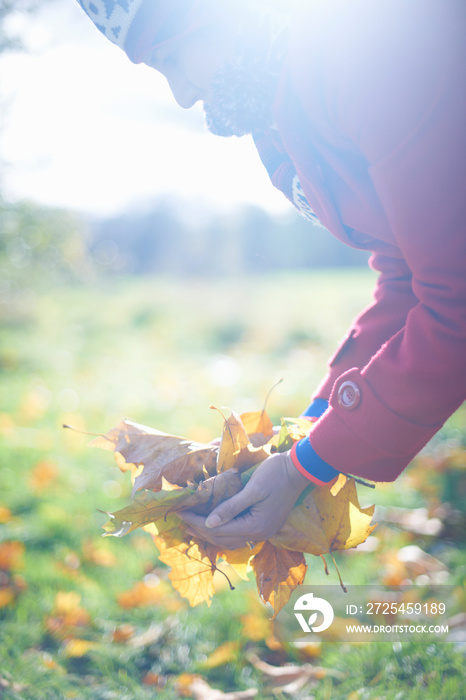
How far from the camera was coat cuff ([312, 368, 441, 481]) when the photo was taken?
1.05 metres

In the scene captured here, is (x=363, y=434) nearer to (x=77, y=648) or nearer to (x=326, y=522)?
(x=326, y=522)

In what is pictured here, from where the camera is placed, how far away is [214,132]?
136 centimetres

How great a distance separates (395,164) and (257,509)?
29.7 inches

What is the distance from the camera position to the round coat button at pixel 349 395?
1074mm

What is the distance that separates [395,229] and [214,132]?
62cm

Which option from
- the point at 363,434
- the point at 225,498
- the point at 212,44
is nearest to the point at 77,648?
the point at 225,498

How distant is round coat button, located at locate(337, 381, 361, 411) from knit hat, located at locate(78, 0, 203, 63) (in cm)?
88

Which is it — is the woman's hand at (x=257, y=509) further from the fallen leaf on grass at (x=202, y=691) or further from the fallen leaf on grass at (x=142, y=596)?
the fallen leaf on grass at (x=142, y=596)

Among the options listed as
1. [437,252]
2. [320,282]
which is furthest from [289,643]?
[320,282]

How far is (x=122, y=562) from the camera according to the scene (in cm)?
220

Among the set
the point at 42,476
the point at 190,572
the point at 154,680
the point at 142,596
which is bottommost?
the point at 42,476

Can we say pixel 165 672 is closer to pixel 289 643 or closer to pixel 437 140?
pixel 289 643

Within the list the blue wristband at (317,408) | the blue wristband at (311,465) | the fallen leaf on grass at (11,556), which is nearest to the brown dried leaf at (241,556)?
the blue wristband at (311,465)


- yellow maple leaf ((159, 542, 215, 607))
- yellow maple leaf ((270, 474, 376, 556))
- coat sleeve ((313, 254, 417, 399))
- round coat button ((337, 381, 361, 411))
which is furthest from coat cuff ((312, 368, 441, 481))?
yellow maple leaf ((159, 542, 215, 607))
